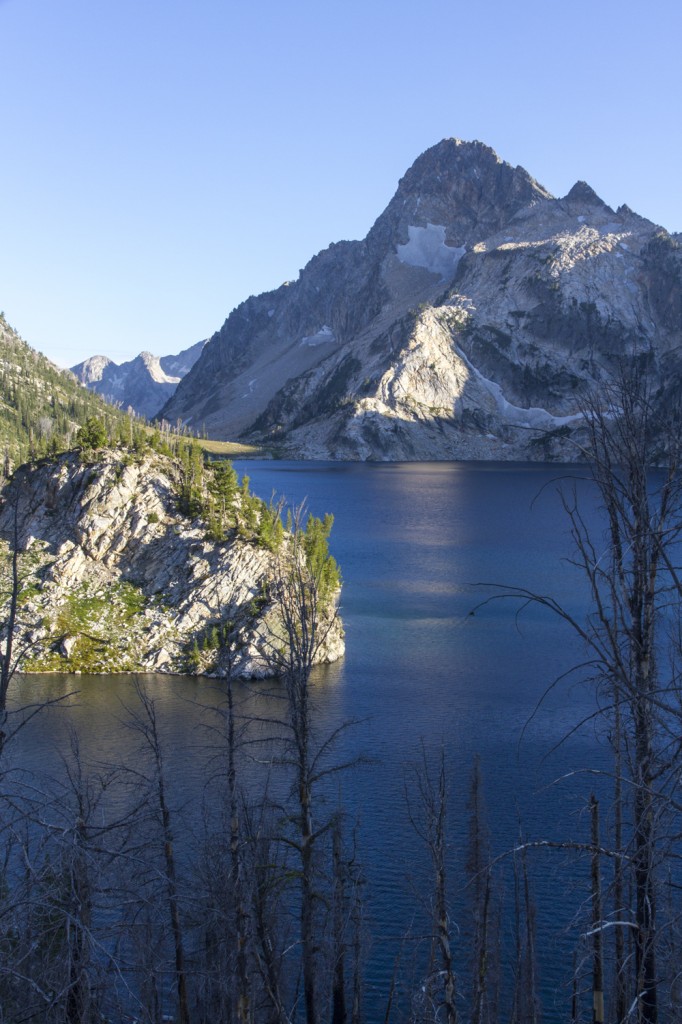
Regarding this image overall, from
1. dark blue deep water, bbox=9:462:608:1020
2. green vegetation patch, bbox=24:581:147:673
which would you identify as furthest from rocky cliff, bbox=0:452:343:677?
dark blue deep water, bbox=9:462:608:1020

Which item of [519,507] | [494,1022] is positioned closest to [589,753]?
[494,1022]

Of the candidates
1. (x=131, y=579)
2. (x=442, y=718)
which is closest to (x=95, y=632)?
(x=131, y=579)

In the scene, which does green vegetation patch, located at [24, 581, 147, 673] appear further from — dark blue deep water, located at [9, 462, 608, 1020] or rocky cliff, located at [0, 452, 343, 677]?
A: dark blue deep water, located at [9, 462, 608, 1020]

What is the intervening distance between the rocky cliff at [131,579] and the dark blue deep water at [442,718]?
3.24 m

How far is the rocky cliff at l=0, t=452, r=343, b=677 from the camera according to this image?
200 feet

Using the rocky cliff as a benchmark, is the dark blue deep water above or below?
below

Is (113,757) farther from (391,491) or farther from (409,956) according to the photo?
(391,491)

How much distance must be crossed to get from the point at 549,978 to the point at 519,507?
381 ft

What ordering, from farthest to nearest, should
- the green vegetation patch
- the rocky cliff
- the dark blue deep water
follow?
1. the rocky cliff
2. the green vegetation patch
3. the dark blue deep water

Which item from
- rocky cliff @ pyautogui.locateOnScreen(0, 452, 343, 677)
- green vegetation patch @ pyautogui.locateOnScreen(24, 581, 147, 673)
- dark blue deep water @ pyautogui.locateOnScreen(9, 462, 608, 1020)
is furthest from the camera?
rocky cliff @ pyautogui.locateOnScreen(0, 452, 343, 677)

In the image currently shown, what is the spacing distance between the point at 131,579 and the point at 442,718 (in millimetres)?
32300

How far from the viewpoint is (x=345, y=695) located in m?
54.1

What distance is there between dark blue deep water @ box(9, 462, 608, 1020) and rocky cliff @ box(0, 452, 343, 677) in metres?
3.24

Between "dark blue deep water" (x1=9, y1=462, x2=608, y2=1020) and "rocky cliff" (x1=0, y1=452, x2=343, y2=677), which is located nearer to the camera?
"dark blue deep water" (x1=9, y1=462, x2=608, y2=1020)
